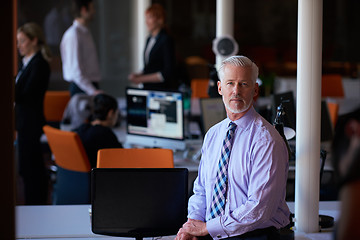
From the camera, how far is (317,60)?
2.79m

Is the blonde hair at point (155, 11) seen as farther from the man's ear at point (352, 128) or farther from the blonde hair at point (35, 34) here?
the man's ear at point (352, 128)

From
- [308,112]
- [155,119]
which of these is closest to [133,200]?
[308,112]

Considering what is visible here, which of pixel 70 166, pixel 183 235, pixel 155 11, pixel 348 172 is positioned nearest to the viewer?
pixel 348 172

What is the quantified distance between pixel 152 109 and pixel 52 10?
20.3 ft

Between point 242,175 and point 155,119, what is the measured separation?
2.47 m

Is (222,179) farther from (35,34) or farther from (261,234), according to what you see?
(35,34)

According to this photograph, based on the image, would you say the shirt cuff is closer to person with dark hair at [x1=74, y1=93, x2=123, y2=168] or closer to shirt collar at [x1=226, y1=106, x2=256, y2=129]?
shirt collar at [x1=226, y1=106, x2=256, y2=129]

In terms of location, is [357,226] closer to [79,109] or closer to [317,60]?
[317,60]

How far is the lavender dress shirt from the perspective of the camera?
2.33m

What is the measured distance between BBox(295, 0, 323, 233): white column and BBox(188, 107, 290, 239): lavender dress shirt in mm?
415

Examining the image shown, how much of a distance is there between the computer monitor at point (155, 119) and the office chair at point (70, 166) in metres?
0.72

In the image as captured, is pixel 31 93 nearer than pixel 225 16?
Yes

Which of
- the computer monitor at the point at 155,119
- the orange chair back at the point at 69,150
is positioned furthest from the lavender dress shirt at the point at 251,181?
the computer monitor at the point at 155,119

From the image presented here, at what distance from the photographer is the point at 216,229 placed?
2.42 metres
